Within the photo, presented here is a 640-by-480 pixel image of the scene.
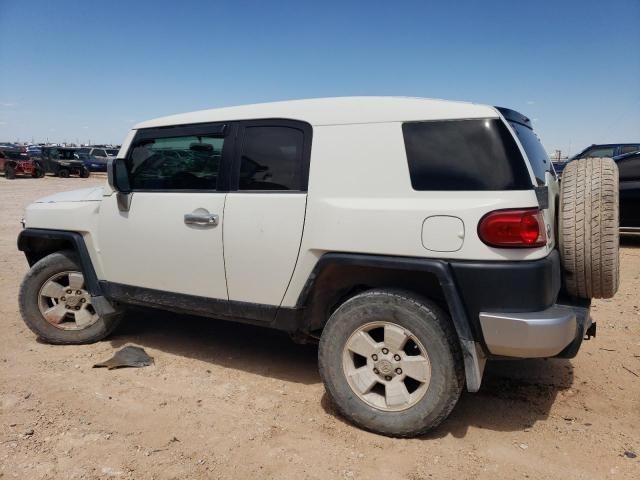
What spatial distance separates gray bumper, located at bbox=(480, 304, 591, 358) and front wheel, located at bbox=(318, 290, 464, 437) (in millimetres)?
224

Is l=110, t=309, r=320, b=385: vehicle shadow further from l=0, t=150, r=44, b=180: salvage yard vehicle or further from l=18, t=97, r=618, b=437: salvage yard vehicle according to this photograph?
l=0, t=150, r=44, b=180: salvage yard vehicle

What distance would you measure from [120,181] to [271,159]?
1.27 m

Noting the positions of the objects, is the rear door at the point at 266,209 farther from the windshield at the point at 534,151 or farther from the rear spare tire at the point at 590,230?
the rear spare tire at the point at 590,230

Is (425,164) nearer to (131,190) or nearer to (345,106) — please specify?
(345,106)

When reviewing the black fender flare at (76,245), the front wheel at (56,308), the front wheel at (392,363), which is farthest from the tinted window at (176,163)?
the front wheel at (392,363)

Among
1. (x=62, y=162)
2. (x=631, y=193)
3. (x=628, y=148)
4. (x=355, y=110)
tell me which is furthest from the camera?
(x=62, y=162)

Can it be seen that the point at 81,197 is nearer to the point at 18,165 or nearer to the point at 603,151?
the point at 603,151

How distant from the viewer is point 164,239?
11.4 feet

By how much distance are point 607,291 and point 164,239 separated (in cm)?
283

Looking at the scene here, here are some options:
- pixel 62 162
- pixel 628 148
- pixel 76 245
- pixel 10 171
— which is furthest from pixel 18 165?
pixel 628 148

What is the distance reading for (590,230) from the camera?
2.68 meters

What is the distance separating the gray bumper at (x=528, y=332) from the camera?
7.99ft

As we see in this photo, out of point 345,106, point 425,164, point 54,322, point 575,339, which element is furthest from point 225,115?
point 575,339

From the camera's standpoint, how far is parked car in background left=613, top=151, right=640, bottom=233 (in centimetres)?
845
